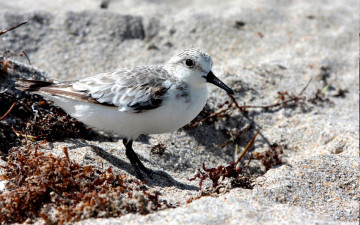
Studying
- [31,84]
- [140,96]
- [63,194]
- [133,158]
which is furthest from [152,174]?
[31,84]

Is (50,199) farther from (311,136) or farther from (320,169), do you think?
(311,136)

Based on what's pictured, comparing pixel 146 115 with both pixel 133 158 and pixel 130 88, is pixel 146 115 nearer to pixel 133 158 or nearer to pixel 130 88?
pixel 130 88

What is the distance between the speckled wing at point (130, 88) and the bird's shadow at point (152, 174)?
56 cm

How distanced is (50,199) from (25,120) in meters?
1.50

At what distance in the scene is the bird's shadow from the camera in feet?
12.5

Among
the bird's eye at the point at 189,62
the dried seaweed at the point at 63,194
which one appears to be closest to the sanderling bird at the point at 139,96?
the bird's eye at the point at 189,62

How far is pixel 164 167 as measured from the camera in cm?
422

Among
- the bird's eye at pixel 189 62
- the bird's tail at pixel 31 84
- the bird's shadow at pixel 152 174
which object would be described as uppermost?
the bird's eye at pixel 189 62

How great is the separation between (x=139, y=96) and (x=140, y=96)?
1 centimetres

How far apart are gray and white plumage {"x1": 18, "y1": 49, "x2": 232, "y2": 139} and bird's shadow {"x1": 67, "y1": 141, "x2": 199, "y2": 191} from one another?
292mm

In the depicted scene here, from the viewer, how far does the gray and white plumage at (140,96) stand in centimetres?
363

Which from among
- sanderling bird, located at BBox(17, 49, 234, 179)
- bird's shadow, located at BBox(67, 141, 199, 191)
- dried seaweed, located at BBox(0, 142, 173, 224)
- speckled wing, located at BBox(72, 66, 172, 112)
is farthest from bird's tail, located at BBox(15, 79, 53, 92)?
dried seaweed, located at BBox(0, 142, 173, 224)

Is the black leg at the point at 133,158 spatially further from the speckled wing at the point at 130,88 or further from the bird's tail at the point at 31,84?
the bird's tail at the point at 31,84

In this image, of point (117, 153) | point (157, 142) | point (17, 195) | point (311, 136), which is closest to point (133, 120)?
point (117, 153)
